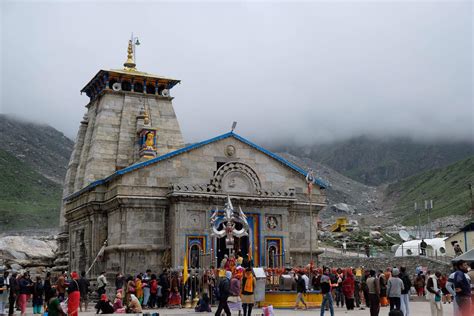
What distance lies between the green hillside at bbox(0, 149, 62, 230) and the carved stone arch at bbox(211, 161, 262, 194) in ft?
250

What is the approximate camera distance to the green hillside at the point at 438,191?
101875mm

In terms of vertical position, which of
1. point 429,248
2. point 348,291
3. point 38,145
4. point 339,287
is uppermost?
point 38,145

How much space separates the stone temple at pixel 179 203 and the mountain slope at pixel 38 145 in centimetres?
10193

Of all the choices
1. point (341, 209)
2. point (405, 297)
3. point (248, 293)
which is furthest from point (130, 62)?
point (341, 209)

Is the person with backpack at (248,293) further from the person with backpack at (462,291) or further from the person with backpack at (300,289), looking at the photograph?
the person with backpack at (462,291)

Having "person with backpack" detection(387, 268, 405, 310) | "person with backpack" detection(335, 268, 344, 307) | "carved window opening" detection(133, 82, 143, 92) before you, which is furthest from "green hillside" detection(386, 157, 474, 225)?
"person with backpack" detection(387, 268, 405, 310)

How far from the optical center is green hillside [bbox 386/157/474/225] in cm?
10188

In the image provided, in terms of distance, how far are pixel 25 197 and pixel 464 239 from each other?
8976 centimetres

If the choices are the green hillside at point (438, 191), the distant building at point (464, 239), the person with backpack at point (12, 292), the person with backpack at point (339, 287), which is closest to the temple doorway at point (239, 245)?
the person with backpack at point (339, 287)

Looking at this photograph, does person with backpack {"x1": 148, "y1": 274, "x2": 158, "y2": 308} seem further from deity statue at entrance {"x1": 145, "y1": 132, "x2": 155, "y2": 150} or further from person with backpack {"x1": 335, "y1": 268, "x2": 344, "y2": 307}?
deity statue at entrance {"x1": 145, "y1": 132, "x2": 155, "y2": 150}

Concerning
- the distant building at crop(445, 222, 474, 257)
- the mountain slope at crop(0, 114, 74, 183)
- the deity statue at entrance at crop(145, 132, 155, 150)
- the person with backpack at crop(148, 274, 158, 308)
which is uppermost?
the mountain slope at crop(0, 114, 74, 183)

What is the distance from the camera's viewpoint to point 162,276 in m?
28.2

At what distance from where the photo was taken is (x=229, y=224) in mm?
30125

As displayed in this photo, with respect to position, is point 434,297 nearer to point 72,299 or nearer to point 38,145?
point 72,299
